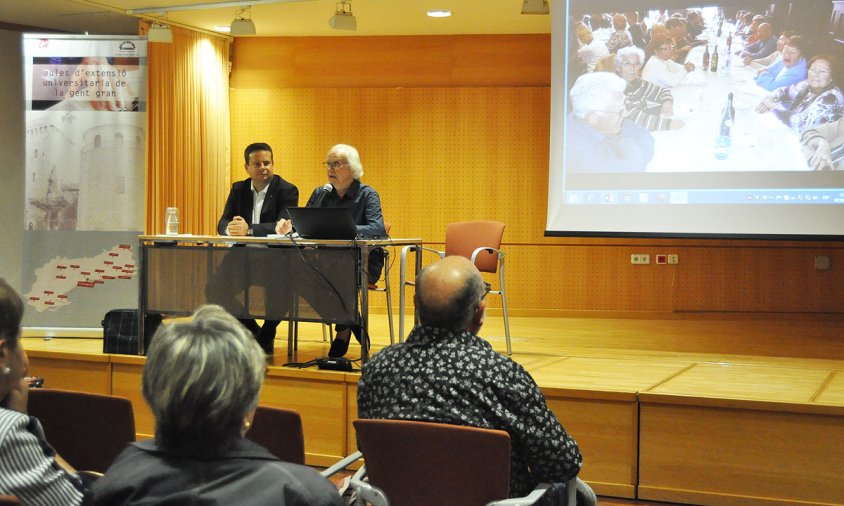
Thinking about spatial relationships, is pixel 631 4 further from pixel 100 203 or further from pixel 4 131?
pixel 4 131

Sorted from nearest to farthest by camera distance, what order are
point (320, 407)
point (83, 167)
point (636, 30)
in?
point (320, 407)
point (636, 30)
point (83, 167)

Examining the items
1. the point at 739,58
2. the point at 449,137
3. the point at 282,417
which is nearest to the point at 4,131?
the point at 449,137

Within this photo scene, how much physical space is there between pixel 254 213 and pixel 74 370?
129cm

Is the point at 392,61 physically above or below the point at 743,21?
above

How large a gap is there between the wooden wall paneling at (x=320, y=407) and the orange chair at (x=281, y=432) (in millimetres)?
2192

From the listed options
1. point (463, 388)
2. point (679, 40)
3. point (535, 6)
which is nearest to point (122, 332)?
point (463, 388)

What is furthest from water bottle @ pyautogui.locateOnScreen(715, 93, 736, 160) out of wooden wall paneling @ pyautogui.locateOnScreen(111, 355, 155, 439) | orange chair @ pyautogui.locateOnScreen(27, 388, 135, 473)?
orange chair @ pyautogui.locateOnScreen(27, 388, 135, 473)

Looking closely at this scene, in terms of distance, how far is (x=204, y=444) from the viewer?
1.42 m

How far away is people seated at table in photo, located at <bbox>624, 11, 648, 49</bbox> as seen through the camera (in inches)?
208

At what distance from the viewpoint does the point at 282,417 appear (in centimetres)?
218

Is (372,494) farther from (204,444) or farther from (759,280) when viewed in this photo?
(759,280)

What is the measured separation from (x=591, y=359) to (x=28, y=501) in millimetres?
3789

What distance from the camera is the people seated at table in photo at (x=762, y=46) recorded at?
5.05 meters

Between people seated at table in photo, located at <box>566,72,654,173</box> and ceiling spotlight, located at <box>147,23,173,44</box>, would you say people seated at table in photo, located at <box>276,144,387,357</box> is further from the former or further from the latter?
ceiling spotlight, located at <box>147,23,173,44</box>
